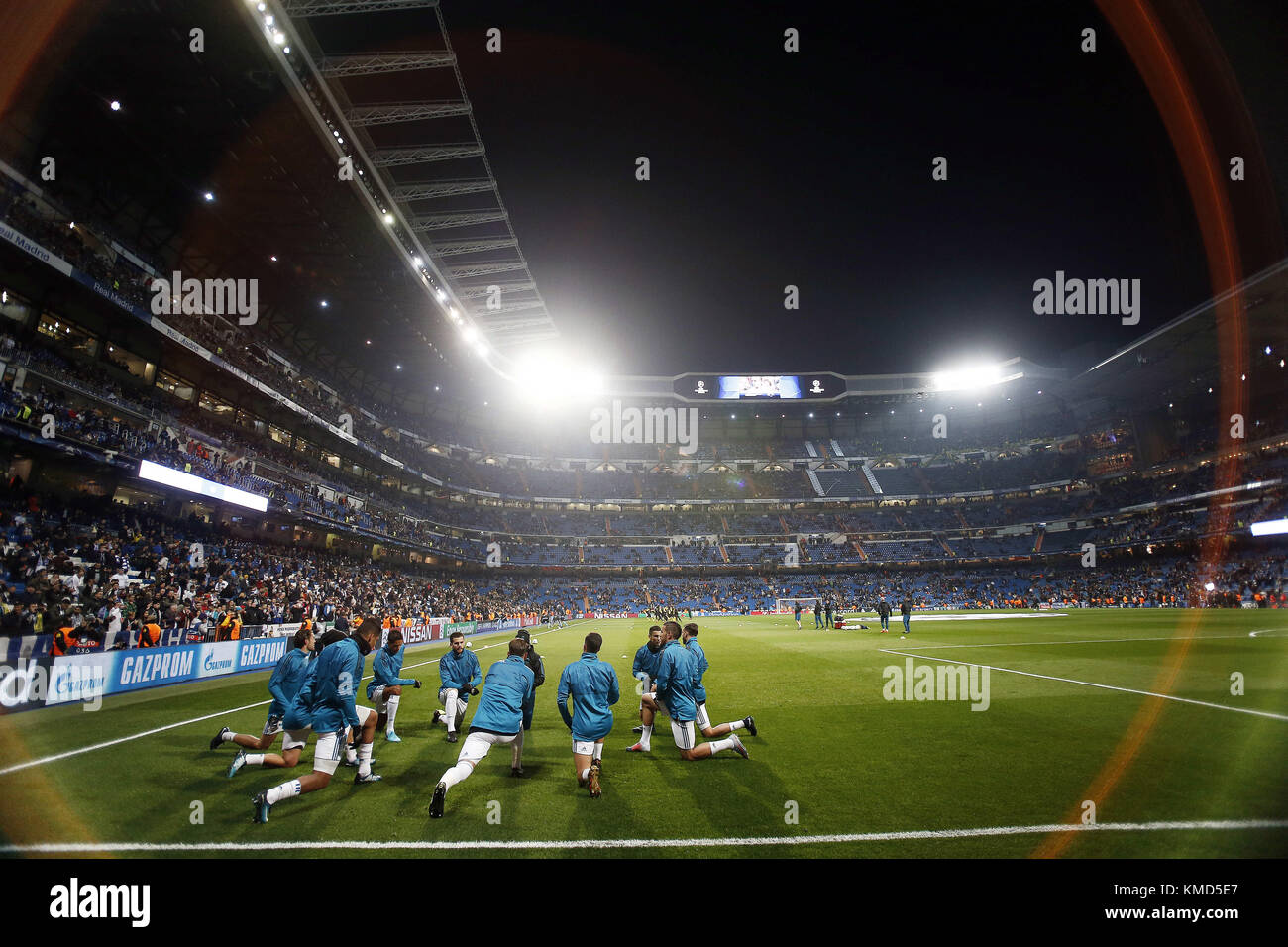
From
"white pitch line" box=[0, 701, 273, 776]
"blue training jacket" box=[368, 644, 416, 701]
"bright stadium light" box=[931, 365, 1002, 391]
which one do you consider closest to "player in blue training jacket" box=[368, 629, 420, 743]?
"blue training jacket" box=[368, 644, 416, 701]

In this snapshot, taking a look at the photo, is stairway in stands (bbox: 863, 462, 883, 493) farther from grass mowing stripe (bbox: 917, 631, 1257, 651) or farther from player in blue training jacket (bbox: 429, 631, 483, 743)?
player in blue training jacket (bbox: 429, 631, 483, 743)

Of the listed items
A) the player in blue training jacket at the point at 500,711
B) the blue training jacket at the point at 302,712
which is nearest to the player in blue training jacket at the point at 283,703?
the blue training jacket at the point at 302,712

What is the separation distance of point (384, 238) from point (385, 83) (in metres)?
6.91

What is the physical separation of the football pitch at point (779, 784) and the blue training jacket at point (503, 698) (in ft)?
2.33

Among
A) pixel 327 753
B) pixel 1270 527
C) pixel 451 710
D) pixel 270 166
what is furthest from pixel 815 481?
pixel 327 753

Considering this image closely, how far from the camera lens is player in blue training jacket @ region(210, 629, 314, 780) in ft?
22.2

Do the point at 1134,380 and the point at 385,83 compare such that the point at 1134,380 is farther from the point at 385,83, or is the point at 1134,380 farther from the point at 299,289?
the point at 299,289

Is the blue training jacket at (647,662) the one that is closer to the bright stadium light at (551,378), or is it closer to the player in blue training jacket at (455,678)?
the player in blue training jacket at (455,678)

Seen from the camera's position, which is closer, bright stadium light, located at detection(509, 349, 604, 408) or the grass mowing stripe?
the grass mowing stripe

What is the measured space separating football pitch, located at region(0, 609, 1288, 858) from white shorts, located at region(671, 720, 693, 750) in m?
0.36

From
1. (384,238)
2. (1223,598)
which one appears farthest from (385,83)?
(1223,598)

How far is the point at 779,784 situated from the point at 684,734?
165 cm

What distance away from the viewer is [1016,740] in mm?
7488

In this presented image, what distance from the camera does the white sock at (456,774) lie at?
212 inches
